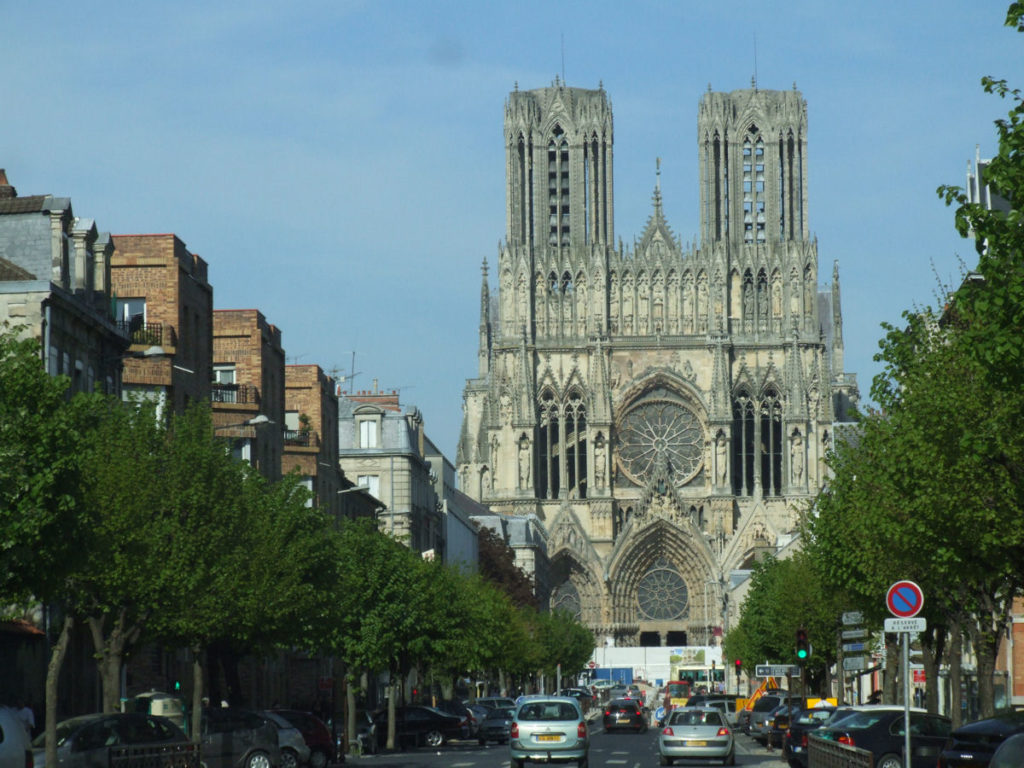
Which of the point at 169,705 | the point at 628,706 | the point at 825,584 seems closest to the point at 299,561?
the point at 169,705

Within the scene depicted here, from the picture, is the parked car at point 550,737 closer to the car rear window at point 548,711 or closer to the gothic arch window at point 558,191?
the car rear window at point 548,711

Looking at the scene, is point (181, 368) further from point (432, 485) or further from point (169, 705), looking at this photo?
point (432, 485)

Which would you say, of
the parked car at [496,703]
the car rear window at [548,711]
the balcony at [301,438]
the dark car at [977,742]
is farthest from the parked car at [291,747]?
the parked car at [496,703]

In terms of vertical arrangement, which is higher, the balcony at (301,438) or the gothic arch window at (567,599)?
the balcony at (301,438)

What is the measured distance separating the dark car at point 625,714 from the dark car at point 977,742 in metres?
38.7

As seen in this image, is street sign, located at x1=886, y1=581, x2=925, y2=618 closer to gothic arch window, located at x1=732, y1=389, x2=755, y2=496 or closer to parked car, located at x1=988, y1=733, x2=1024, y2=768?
parked car, located at x1=988, y1=733, x2=1024, y2=768

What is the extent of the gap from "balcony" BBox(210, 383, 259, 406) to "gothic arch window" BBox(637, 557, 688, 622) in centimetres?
6346

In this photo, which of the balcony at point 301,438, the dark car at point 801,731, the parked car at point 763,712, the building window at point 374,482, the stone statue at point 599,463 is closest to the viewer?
the dark car at point 801,731

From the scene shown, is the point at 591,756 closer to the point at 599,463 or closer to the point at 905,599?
the point at 905,599

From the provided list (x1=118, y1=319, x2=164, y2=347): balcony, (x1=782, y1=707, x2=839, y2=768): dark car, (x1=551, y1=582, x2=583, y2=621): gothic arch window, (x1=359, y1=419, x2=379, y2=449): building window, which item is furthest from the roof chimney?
(x1=551, y1=582, x2=583, y2=621): gothic arch window

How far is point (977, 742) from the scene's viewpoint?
2181 centimetres

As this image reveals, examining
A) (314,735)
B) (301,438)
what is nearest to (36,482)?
(314,735)

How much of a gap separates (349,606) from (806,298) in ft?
209

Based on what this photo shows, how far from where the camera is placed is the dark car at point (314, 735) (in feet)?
114
